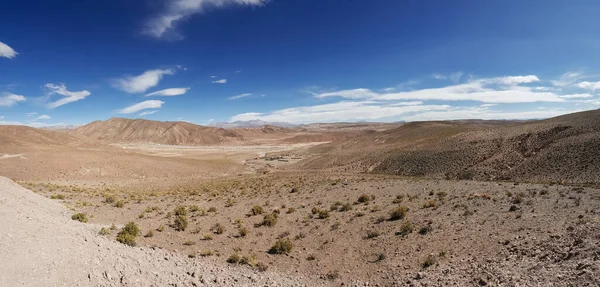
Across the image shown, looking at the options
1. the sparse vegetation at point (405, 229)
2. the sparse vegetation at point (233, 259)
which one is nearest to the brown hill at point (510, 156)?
the sparse vegetation at point (405, 229)

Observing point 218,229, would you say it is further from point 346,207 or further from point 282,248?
point 346,207

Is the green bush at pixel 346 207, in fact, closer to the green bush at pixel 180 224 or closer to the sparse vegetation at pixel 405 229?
the sparse vegetation at pixel 405 229

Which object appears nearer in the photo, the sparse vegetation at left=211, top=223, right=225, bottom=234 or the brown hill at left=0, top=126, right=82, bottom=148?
the sparse vegetation at left=211, top=223, right=225, bottom=234

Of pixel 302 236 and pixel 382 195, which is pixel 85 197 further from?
pixel 382 195

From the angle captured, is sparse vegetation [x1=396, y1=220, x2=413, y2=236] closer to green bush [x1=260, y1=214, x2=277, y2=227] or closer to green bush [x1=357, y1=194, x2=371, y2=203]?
green bush [x1=357, y1=194, x2=371, y2=203]

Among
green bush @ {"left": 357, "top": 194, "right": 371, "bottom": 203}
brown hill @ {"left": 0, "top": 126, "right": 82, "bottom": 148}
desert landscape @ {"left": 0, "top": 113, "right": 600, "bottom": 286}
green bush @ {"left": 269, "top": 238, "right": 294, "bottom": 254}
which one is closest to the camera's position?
desert landscape @ {"left": 0, "top": 113, "right": 600, "bottom": 286}

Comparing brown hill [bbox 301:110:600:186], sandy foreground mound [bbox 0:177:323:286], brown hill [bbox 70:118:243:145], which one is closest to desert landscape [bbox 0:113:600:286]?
sandy foreground mound [bbox 0:177:323:286]

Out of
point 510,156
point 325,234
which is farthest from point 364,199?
point 510,156
